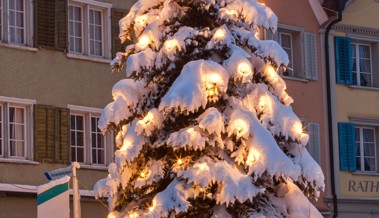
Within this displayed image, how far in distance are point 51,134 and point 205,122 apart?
34.3 feet

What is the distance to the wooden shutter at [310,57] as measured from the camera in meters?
31.0

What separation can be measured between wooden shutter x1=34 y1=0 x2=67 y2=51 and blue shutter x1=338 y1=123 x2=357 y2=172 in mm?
9144

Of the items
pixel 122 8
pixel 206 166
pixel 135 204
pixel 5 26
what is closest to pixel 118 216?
pixel 135 204

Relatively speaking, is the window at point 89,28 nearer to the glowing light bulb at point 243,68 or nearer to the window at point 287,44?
the window at point 287,44

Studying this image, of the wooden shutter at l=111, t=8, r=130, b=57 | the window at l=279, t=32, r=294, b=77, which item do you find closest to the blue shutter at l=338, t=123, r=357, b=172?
the window at l=279, t=32, r=294, b=77

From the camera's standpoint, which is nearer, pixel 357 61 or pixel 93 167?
pixel 93 167

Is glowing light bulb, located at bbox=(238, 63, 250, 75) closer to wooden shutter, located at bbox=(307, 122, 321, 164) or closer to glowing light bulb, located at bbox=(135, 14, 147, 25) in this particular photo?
glowing light bulb, located at bbox=(135, 14, 147, 25)

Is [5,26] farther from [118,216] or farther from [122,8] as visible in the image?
[118,216]

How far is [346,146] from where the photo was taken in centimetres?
3114

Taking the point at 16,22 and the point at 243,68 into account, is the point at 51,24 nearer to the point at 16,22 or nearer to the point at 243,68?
the point at 16,22

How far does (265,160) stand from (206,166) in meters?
0.76

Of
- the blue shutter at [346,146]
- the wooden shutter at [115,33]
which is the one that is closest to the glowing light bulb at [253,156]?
the wooden shutter at [115,33]

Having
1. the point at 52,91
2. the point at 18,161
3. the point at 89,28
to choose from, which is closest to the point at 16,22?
the point at 52,91

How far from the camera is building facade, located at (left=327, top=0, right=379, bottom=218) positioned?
31.1 metres
